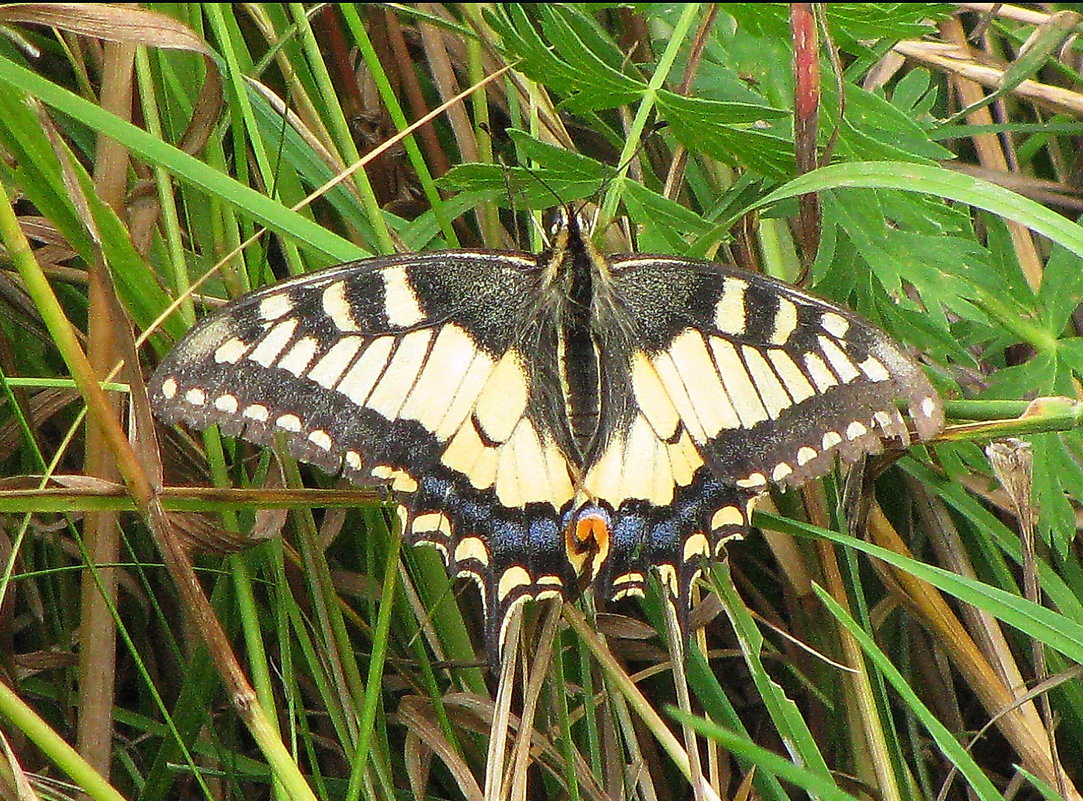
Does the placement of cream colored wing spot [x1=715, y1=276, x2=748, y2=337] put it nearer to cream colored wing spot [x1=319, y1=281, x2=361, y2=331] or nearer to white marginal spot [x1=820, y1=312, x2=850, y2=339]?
white marginal spot [x1=820, y1=312, x2=850, y2=339]

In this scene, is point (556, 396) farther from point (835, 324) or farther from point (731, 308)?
point (835, 324)

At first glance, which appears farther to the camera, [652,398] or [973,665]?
[973,665]

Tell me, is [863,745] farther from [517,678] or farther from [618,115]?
[618,115]

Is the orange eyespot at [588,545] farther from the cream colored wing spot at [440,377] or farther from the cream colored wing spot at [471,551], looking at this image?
the cream colored wing spot at [440,377]

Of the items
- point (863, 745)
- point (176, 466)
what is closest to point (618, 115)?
point (176, 466)

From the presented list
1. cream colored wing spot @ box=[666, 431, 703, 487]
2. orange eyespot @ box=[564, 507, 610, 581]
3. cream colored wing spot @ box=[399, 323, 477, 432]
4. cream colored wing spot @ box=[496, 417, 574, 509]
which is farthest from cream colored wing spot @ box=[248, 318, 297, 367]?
cream colored wing spot @ box=[666, 431, 703, 487]

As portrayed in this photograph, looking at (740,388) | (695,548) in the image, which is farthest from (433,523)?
(740,388)

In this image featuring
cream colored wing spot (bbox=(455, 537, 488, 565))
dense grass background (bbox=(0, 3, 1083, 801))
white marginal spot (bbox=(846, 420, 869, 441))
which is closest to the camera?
dense grass background (bbox=(0, 3, 1083, 801))
